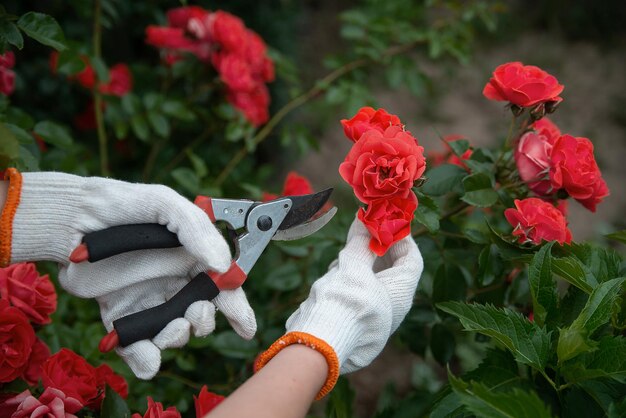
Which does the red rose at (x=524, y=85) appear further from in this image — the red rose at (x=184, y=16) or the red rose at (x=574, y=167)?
the red rose at (x=184, y=16)

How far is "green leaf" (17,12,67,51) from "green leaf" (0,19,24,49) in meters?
0.02

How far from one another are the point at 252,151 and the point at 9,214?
1.51m

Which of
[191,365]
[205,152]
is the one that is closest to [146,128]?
[205,152]

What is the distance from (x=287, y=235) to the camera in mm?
1264

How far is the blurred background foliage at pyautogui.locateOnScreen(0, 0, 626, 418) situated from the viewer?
1567 millimetres

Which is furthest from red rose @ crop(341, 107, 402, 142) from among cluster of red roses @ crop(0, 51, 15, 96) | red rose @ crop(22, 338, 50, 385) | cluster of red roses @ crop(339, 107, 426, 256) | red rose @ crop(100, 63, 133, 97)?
red rose @ crop(100, 63, 133, 97)

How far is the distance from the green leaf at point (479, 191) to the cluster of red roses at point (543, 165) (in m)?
0.06

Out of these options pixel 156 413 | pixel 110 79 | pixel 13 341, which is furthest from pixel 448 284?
pixel 110 79

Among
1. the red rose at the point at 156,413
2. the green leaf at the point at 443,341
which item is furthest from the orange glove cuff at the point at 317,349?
the green leaf at the point at 443,341

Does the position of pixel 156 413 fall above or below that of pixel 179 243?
below

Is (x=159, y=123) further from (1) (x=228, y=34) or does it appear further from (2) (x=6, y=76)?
(2) (x=6, y=76)

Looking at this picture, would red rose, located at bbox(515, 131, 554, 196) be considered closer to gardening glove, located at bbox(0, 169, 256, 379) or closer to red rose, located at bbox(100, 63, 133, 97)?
gardening glove, located at bbox(0, 169, 256, 379)

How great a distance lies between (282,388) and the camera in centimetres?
94

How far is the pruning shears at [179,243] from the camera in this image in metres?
1.08
